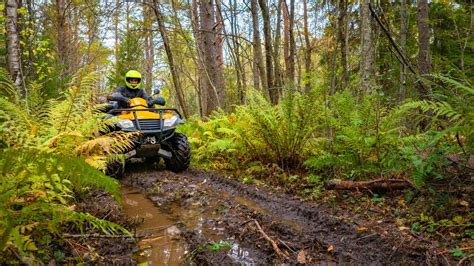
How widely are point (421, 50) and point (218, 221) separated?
7.10 metres

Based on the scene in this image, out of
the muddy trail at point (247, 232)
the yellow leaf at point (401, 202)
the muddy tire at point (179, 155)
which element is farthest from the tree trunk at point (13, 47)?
the yellow leaf at point (401, 202)

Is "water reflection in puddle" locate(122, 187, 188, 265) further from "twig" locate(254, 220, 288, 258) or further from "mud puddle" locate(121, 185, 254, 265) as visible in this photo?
"twig" locate(254, 220, 288, 258)

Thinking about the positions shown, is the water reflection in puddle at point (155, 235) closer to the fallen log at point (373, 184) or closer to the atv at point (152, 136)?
the atv at point (152, 136)

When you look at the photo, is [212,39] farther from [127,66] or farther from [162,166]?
[127,66]

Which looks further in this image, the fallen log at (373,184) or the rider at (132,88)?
the rider at (132,88)

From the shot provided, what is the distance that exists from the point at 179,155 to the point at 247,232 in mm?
3058

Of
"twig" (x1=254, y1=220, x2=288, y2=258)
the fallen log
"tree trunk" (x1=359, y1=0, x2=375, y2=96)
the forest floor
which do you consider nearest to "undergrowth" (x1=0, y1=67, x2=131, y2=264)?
the forest floor

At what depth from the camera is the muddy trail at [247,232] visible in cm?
244

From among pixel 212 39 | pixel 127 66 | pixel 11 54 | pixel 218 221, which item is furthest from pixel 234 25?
pixel 218 221

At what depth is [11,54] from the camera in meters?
6.24

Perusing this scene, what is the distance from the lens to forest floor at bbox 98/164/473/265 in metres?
2.43

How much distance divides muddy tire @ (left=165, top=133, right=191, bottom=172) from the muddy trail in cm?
118

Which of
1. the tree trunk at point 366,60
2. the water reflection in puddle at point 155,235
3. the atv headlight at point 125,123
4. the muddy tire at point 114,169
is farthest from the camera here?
the tree trunk at point 366,60

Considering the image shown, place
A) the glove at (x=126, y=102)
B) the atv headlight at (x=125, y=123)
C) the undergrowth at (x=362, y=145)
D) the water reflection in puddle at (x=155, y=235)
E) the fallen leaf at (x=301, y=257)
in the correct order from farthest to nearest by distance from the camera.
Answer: the glove at (x=126, y=102) < the atv headlight at (x=125, y=123) < the undergrowth at (x=362, y=145) < the water reflection in puddle at (x=155, y=235) < the fallen leaf at (x=301, y=257)
